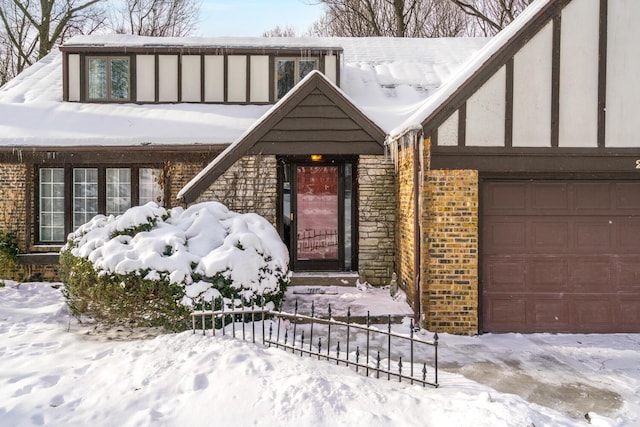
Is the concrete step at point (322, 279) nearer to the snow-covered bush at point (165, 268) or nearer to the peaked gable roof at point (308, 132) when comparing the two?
the snow-covered bush at point (165, 268)

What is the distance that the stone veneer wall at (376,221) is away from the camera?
893 cm

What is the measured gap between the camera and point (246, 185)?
28.9ft

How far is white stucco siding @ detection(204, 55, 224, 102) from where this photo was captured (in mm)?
11664

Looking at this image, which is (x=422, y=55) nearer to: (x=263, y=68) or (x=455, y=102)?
(x=263, y=68)

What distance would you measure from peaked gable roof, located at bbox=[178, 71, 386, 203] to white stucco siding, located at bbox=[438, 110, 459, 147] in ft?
7.14

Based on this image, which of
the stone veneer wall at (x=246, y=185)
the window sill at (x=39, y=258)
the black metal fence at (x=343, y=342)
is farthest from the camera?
the window sill at (x=39, y=258)

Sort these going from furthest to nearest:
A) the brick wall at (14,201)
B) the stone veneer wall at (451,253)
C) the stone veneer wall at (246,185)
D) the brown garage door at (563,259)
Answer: the brick wall at (14,201) < the stone veneer wall at (246,185) < the brown garage door at (563,259) < the stone veneer wall at (451,253)

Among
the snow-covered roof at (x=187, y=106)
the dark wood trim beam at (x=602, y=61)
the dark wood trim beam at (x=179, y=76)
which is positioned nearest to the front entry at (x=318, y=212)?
the snow-covered roof at (x=187, y=106)

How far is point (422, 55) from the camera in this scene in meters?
13.4

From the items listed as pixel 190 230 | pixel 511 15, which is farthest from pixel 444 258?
pixel 511 15

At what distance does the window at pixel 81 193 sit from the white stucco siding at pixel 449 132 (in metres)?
6.80

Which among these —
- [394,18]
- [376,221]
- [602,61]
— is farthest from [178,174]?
[394,18]

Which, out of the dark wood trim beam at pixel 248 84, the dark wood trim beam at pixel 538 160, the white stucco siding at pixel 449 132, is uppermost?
the dark wood trim beam at pixel 248 84

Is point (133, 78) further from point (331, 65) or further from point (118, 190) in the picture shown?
point (331, 65)
